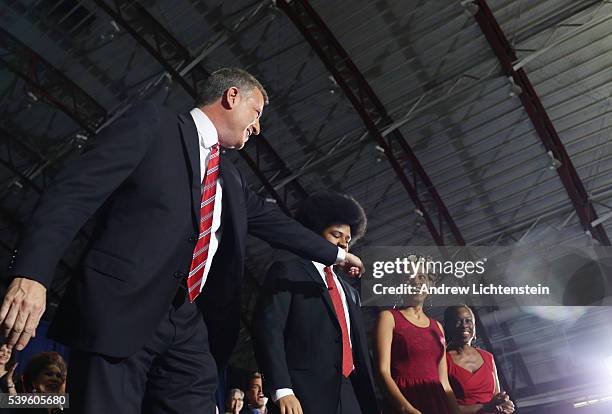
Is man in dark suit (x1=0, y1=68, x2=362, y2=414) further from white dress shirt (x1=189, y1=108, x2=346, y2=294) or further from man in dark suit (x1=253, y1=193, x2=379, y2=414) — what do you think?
man in dark suit (x1=253, y1=193, x2=379, y2=414)

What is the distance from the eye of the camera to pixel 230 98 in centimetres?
223

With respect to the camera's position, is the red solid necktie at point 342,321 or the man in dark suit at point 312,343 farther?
the red solid necktie at point 342,321

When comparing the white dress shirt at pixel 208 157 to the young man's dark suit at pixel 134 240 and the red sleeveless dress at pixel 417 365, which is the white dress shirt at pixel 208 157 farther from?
the red sleeveless dress at pixel 417 365

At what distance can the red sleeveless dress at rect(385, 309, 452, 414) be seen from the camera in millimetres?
3943

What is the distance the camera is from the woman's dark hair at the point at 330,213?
3.57 metres

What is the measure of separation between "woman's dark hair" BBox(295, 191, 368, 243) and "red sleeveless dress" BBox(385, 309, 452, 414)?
73cm

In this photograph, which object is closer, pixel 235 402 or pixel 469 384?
pixel 469 384

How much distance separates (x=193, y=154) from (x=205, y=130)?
162 mm

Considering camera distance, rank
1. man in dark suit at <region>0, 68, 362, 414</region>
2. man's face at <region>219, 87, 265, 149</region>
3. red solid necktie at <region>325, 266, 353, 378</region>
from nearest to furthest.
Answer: man in dark suit at <region>0, 68, 362, 414</region>
man's face at <region>219, 87, 265, 149</region>
red solid necktie at <region>325, 266, 353, 378</region>

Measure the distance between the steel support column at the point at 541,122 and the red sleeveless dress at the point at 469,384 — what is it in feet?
28.2

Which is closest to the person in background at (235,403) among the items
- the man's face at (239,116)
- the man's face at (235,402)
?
the man's face at (235,402)

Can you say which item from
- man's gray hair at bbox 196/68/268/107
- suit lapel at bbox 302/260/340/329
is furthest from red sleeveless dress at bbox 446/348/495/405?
man's gray hair at bbox 196/68/268/107

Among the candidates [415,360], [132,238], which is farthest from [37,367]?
[132,238]

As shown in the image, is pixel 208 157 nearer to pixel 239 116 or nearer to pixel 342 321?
pixel 239 116
